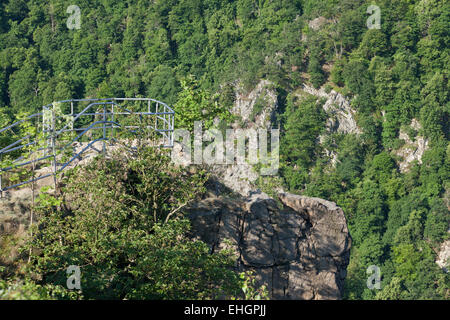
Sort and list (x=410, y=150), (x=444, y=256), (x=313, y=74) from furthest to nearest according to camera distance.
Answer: (x=313, y=74), (x=410, y=150), (x=444, y=256)

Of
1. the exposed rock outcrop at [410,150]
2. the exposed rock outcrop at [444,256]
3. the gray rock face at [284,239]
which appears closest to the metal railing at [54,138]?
the gray rock face at [284,239]

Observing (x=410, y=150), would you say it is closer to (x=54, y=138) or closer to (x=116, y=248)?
(x=54, y=138)

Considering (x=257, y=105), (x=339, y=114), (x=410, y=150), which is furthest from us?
(x=339, y=114)

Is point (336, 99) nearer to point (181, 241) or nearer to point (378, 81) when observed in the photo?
point (378, 81)

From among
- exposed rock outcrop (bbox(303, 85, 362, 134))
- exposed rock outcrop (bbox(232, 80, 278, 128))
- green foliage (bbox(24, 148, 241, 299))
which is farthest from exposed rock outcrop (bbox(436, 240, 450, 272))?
Answer: green foliage (bbox(24, 148, 241, 299))

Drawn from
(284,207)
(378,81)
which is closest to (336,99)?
(378,81)

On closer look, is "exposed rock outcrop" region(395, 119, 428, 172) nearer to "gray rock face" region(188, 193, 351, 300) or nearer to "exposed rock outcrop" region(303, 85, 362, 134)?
"exposed rock outcrop" region(303, 85, 362, 134)

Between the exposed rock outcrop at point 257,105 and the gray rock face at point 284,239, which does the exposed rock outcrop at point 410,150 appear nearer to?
the exposed rock outcrop at point 257,105

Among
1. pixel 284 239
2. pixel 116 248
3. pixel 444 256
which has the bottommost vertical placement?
pixel 444 256

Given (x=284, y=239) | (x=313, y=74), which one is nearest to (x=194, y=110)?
(x=284, y=239)
